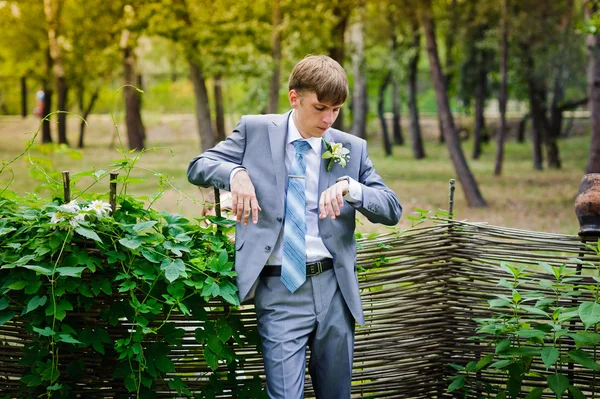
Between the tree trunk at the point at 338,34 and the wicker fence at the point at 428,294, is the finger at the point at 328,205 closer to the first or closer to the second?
the wicker fence at the point at 428,294

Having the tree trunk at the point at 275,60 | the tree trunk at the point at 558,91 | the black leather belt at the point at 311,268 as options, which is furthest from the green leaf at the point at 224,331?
the tree trunk at the point at 558,91

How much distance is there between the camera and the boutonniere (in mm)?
3067

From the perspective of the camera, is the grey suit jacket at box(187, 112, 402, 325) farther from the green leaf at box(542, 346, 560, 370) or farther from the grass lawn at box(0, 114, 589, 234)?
the green leaf at box(542, 346, 560, 370)

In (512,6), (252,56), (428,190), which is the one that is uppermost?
(512,6)

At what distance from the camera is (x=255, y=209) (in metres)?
2.94

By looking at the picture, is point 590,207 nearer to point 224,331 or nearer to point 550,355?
point 550,355

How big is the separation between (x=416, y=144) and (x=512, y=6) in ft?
22.8

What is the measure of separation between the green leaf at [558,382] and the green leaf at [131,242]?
1981 mm

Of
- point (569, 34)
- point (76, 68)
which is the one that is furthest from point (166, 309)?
point (76, 68)

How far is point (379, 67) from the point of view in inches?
1313

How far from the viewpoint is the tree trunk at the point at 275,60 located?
64.7ft

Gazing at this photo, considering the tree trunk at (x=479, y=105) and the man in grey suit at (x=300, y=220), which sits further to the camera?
the tree trunk at (x=479, y=105)

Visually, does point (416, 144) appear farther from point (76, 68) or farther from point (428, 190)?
point (76, 68)

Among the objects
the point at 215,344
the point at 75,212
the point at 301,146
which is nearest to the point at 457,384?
the point at 215,344
